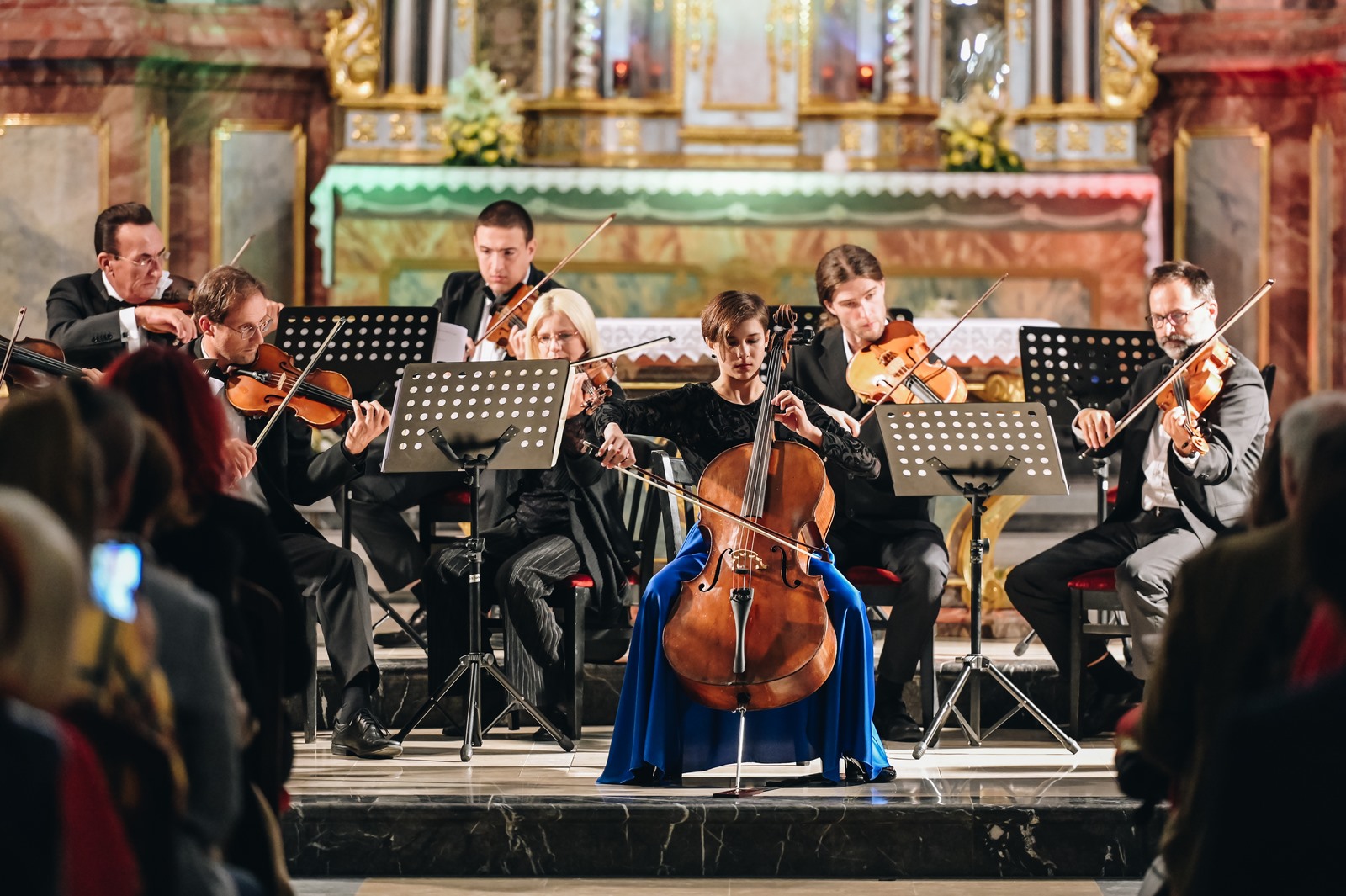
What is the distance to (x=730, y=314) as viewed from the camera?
4.36 meters

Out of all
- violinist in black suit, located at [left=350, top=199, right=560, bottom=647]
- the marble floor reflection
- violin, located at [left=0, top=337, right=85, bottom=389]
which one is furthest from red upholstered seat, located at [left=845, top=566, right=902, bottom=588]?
violin, located at [left=0, top=337, right=85, bottom=389]

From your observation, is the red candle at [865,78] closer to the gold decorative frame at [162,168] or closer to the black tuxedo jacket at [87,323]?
the gold decorative frame at [162,168]

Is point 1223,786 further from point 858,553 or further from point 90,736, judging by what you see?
point 858,553

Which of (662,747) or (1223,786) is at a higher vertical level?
(1223,786)

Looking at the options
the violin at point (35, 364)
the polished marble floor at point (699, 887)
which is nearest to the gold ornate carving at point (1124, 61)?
the polished marble floor at point (699, 887)

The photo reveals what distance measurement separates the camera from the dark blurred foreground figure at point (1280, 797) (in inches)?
64.9

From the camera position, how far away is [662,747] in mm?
4094

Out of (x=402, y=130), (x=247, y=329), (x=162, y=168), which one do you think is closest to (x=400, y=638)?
(x=247, y=329)

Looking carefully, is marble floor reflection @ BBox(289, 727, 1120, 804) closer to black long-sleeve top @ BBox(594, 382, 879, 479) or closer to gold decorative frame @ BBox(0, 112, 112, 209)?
black long-sleeve top @ BBox(594, 382, 879, 479)

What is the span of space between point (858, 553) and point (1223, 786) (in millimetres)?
3236

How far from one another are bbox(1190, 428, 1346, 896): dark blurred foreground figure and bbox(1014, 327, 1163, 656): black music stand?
3.29m

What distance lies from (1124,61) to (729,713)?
4825mm

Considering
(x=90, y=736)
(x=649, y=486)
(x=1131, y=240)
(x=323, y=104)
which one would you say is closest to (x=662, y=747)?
(x=649, y=486)

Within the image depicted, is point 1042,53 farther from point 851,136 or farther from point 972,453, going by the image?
point 972,453
